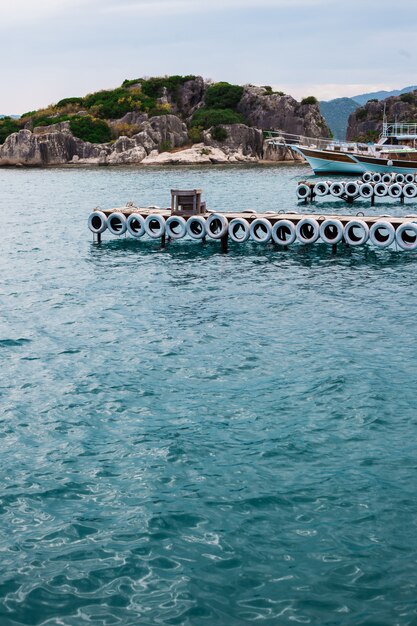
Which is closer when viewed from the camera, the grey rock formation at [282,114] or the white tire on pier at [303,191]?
the white tire on pier at [303,191]

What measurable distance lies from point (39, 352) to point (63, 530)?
31.2 ft

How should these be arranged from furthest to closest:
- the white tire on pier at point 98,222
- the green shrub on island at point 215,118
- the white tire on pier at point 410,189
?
1. the green shrub on island at point 215,118
2. the white tire on pier at point 410,189
3. the white tire on pier at point 98,222

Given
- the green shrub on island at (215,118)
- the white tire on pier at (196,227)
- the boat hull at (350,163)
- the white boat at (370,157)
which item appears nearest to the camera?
the white tire on pier at (196,227)

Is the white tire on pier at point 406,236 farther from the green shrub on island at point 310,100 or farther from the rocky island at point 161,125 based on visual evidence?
the green shrub on island at point 310,100

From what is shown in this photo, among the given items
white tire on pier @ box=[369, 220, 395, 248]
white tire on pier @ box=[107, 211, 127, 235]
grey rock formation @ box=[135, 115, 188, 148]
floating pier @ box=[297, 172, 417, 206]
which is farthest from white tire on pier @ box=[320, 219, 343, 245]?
grey rock formation @ box=[135, 115, 188, 148]

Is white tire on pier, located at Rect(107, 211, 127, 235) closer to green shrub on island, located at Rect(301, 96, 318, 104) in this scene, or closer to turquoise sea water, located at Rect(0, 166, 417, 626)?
turquoise sea water, located at Rect(0, 166, 417, 626)

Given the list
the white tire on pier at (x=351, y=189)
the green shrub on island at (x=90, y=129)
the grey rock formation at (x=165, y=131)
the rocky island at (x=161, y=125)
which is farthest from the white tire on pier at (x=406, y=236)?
the green shrub on island at (x=90, y=129)

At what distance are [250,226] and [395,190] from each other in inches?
1053

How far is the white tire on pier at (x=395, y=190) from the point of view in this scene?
194ft

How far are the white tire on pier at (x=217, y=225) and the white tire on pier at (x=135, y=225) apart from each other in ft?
11.9

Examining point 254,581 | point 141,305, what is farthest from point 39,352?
point 254,581

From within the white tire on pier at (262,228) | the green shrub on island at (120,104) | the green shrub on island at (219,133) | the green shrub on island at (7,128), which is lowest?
the white tire on pier at (262,228)

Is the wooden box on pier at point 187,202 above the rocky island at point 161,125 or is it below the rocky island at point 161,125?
below

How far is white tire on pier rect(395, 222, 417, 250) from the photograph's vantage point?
34.0 metres
